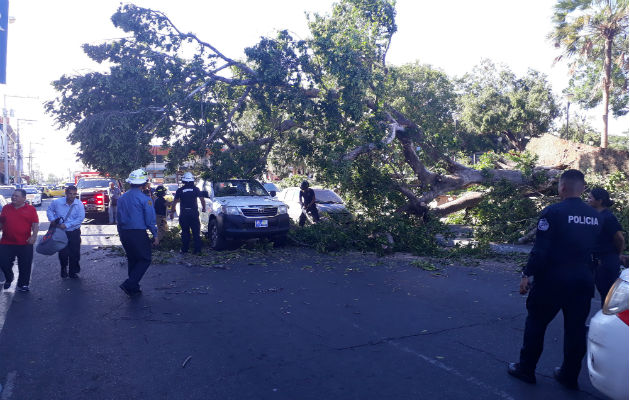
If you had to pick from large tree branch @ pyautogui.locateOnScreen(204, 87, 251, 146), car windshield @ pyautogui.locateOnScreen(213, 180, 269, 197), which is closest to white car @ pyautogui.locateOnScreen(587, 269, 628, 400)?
car windshield @ pyautogui.locateOnScreen(213, 180, 269, 197)

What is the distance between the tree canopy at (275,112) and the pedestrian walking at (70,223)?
3142 mm

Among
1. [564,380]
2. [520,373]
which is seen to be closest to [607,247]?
[564,380]

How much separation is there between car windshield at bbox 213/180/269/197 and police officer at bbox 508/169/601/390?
32.0 feet

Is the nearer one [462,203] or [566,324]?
[566,324]

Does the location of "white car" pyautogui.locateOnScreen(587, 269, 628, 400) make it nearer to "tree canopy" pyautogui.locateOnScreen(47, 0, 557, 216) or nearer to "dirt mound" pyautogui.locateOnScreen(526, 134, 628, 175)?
"tree canopy" pyautogui.locateOnScreen(47, 0, 557, 216)

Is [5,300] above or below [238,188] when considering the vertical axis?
below

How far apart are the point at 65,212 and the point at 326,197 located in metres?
9.85

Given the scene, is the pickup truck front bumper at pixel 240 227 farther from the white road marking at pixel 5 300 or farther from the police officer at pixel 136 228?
the white road marking at pixel 5 300

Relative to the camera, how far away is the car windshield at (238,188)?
13.1 meters

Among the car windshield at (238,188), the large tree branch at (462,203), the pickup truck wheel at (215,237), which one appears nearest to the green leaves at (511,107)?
the large tree branch at (462,203)

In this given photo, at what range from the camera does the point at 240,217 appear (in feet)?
38.5

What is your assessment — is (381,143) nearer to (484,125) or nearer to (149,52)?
(149,52)

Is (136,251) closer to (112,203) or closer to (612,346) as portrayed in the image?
(612,346)

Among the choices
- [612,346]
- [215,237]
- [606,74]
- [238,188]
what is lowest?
[215,237]
